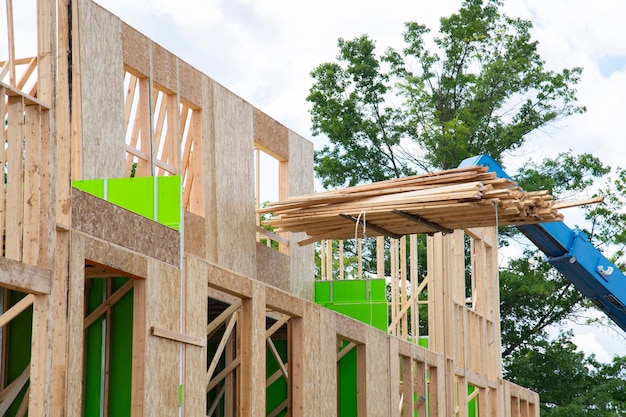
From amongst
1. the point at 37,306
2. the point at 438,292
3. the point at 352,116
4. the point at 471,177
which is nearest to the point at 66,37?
the point at 37,306

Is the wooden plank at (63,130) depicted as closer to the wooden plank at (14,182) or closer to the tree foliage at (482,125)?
the wooden plank at (14,182)

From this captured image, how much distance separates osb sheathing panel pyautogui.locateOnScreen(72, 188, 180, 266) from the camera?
9688 millimetres

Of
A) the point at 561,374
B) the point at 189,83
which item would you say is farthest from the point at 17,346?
the point at 561,374

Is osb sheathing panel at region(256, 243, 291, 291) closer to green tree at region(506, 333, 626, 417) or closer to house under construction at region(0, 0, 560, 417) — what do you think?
house under construction at region(0, 0, 560, 417)

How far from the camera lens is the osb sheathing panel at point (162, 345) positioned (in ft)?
34.0

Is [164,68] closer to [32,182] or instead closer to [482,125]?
[32,182]

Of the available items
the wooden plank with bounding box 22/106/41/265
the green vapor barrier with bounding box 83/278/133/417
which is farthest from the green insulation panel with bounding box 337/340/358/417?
the wooden plank with bounding box 22/106/41/265

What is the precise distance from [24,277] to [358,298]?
31.7 ft

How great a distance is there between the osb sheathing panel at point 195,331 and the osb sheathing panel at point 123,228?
31cm

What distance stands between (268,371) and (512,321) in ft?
58.1

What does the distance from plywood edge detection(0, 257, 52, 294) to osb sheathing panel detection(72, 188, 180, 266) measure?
2.64 feet

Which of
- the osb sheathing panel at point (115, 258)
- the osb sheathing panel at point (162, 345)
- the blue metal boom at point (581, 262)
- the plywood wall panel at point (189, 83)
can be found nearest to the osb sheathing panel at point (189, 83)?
the plywood wall panel at point (189, 83)

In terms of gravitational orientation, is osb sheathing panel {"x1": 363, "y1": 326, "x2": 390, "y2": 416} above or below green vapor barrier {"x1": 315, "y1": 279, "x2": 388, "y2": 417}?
below

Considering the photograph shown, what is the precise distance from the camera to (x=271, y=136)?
16.7m
